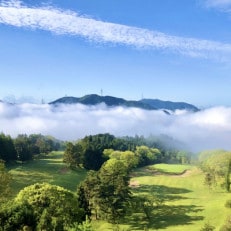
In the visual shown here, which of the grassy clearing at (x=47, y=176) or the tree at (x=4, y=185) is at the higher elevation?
the tree at (x=4, y=185)

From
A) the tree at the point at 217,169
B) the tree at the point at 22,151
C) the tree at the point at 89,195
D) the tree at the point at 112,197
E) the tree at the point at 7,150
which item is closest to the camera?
the tree at the point at 112,197

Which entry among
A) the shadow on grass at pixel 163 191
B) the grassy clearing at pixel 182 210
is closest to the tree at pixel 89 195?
the grassy clearing at pixel 182 210

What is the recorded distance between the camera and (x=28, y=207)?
2437 inches

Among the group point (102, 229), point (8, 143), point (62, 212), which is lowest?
point (102, 229)

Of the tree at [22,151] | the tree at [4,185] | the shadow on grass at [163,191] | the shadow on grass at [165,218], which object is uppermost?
the tree at [22,151]

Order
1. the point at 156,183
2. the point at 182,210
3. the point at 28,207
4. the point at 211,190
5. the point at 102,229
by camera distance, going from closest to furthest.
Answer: the point at 28,207 < the point at 102,229 < the point at 182,210 < the point at 211,190 < the point at 156,183

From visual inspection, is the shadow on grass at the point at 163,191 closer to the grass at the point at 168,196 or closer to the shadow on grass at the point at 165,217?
the grass at the point at 168,196

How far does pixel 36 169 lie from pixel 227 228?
4009 inches

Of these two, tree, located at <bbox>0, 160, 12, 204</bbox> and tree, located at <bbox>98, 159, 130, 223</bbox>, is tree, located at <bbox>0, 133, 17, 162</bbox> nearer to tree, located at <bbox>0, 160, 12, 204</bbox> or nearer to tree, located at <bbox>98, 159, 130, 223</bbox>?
tree, located at <bbox>98, 159, 130, 223</bbox>

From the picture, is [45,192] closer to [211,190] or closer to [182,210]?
[182,210]

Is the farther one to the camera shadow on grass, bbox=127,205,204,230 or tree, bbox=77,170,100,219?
tree, bbox=77,170,100,219

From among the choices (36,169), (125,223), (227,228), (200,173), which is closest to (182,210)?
(125,223)

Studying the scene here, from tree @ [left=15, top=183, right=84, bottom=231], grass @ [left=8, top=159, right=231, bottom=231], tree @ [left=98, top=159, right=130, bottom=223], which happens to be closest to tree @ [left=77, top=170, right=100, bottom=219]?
tree @ [left=98, top=159, right=130, bottom=223]

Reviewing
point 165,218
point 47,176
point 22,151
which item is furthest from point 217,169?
point 22,151
